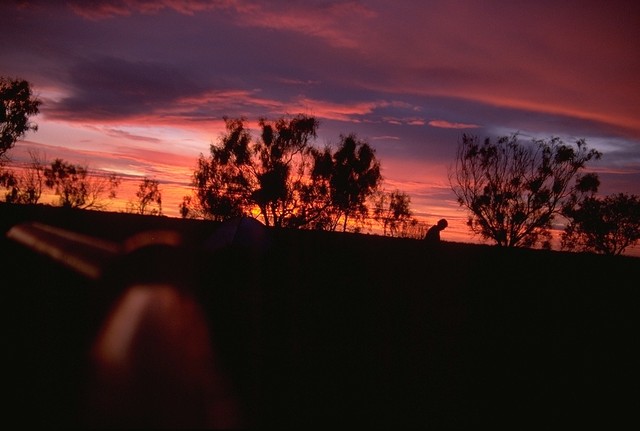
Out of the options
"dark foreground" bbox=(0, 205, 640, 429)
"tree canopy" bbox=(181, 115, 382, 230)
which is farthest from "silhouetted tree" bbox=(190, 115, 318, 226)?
"dark foreground" bbox=(0, 205, 640, 429)

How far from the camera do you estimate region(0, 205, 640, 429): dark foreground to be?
4.59 meters

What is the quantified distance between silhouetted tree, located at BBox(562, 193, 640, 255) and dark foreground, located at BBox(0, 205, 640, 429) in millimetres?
Result: 36507

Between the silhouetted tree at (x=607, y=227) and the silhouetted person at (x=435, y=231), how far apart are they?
4006 centimetres

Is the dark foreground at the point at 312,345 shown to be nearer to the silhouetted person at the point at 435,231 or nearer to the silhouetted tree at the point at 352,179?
the silhouetted person at the point at 435,231

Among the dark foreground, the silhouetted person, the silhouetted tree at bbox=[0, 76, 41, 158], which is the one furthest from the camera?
the silhouetted tree at bbox=[0, 76, 41, 158]

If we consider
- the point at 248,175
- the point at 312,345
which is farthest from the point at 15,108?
the point at 312,345

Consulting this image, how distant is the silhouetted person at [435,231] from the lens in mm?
13028

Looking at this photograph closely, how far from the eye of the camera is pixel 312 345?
6.96 meters

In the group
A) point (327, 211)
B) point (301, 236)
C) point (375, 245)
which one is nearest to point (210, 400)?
point (301, 236)

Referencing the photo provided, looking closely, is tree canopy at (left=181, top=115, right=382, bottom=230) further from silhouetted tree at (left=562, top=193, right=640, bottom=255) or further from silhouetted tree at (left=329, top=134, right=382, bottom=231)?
silhouetted tree at (left=562, top=193, right=640, bottom=255)

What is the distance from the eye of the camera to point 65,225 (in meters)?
15.7

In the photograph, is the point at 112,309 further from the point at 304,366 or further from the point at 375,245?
the point at 375,245

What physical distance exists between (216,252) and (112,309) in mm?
5311

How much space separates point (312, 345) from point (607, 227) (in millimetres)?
52763
